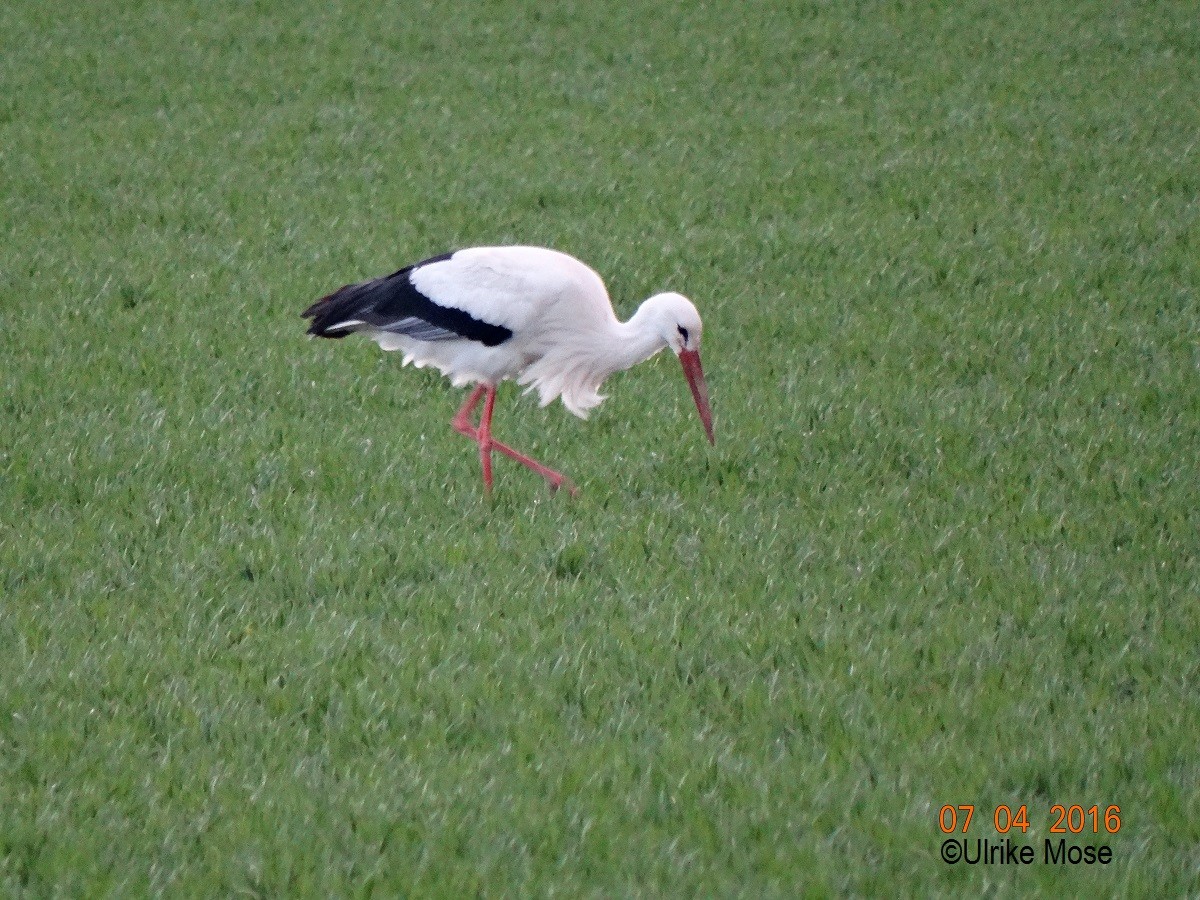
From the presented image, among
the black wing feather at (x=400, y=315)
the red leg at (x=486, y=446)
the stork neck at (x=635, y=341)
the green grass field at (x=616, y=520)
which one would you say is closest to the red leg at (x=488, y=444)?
the red leg at (x=486, y=446)

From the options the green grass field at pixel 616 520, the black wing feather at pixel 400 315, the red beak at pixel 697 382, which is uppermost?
the black wing feather at pixel 400 315

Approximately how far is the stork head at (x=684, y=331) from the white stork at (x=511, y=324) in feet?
0.17

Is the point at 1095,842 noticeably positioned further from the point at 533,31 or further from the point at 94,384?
the point at 533,31

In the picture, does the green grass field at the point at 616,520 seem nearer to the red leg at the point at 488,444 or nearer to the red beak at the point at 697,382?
the red leg at the point at 488,444

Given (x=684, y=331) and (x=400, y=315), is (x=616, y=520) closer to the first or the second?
(x=684, y=331)

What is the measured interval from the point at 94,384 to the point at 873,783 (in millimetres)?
4883

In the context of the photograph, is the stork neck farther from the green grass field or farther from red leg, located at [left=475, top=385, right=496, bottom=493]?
red leg, located at [left=475, top=385, right=496, bottom=493]

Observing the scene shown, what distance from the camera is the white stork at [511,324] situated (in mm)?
6832

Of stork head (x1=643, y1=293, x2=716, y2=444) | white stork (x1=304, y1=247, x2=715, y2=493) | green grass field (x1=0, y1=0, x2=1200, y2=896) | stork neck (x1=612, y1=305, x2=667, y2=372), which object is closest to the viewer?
green grass field (x1=0, y1=0, x2=1200, y2=896)

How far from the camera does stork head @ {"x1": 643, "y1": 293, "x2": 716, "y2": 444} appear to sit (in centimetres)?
655

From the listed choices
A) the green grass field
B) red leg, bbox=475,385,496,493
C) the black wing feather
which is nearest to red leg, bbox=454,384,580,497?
red leg, bbox=475,385,496,493

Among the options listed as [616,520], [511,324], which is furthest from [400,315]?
[616,520]

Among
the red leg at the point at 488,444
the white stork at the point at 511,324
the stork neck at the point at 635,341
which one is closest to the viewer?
the red leg at the point at 488,444

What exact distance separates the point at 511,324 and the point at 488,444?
591mm
